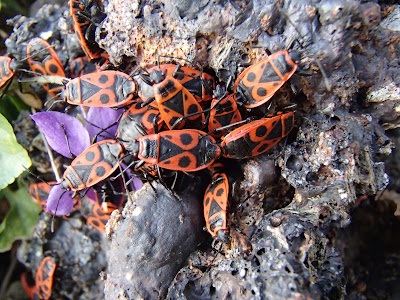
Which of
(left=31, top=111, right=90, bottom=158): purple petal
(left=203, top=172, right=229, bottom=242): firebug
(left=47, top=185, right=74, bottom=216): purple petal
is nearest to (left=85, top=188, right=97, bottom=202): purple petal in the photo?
(left=47, top=185, right=74, bottom=216): purple petal

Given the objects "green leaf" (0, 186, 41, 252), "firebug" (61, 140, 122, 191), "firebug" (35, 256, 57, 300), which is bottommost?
"firebug" (35, 256, 57, 300)

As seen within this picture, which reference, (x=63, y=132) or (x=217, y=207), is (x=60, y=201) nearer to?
(x=63, y=132)

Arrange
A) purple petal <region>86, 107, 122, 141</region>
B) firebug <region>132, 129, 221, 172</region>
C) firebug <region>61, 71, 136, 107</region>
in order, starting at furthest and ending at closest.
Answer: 1. purple petal <region>86, 107, 122, 141</region>
2. firebug <region>61, 71, 136, 107</region>
3. firebug <region>132, 129, 221, 172</region>

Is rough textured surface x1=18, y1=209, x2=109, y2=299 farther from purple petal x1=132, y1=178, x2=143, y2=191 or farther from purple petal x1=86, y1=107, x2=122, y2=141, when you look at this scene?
purple petal x1=86, y1=107, x2=122, y2=141

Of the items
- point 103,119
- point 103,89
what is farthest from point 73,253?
point 103,89

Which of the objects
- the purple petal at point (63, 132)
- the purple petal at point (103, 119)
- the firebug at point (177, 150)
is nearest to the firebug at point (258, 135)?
the firebug at point (177, 150)

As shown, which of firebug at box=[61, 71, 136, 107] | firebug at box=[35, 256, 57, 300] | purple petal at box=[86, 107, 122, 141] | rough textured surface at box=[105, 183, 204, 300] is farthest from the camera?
firebug at box=[35, 256, 57, 300]

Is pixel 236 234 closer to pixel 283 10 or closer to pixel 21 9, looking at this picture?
pixel 283 10
